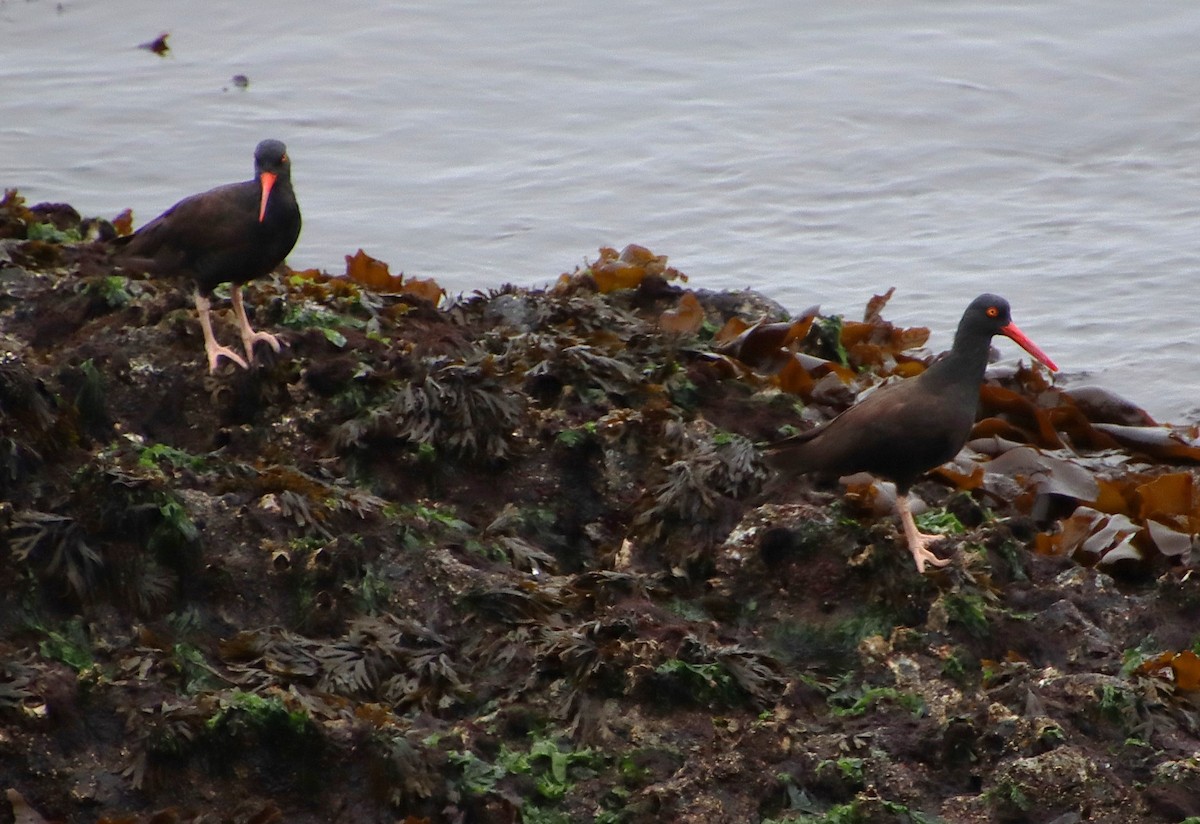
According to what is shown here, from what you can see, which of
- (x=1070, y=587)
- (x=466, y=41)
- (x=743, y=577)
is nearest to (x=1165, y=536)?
(x=1070, y=587)

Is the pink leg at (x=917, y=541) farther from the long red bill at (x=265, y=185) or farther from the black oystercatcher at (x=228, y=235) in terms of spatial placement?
the long red bill at (x=265, y=185)

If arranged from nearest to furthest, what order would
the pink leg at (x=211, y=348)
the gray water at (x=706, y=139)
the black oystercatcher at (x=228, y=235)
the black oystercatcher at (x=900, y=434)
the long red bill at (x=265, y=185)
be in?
the black oystercatcher at (x=900, y=434) < the pink leg at (x=211, y=348) < the black oystercatcher at (x=228, y=235) < the long red bill at (x=265, y=185) < the gray water at (x=706, y=139)

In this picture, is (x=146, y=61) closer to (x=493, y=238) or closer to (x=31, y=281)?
(x=493, y=238)

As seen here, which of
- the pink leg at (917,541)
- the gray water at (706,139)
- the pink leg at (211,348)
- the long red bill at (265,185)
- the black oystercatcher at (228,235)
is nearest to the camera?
the pink leg at (917,541)

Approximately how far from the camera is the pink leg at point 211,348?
4461 millimetres

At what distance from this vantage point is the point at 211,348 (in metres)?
4.52

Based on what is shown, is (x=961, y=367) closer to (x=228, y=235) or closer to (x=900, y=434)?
(x=900, y=434)

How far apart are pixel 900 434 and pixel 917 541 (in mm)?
409

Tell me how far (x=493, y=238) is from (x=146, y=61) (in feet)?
15.8

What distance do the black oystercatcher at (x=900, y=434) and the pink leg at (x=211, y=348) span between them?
166 cm

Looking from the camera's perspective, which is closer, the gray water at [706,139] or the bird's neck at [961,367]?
the bird's neck at [961,367]

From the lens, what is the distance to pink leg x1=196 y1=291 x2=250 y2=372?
4.46 metres

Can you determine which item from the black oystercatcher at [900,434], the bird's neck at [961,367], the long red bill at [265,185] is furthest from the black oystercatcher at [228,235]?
the bird's neck at [961,367]

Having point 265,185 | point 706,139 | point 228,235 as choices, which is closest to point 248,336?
point 228,235
